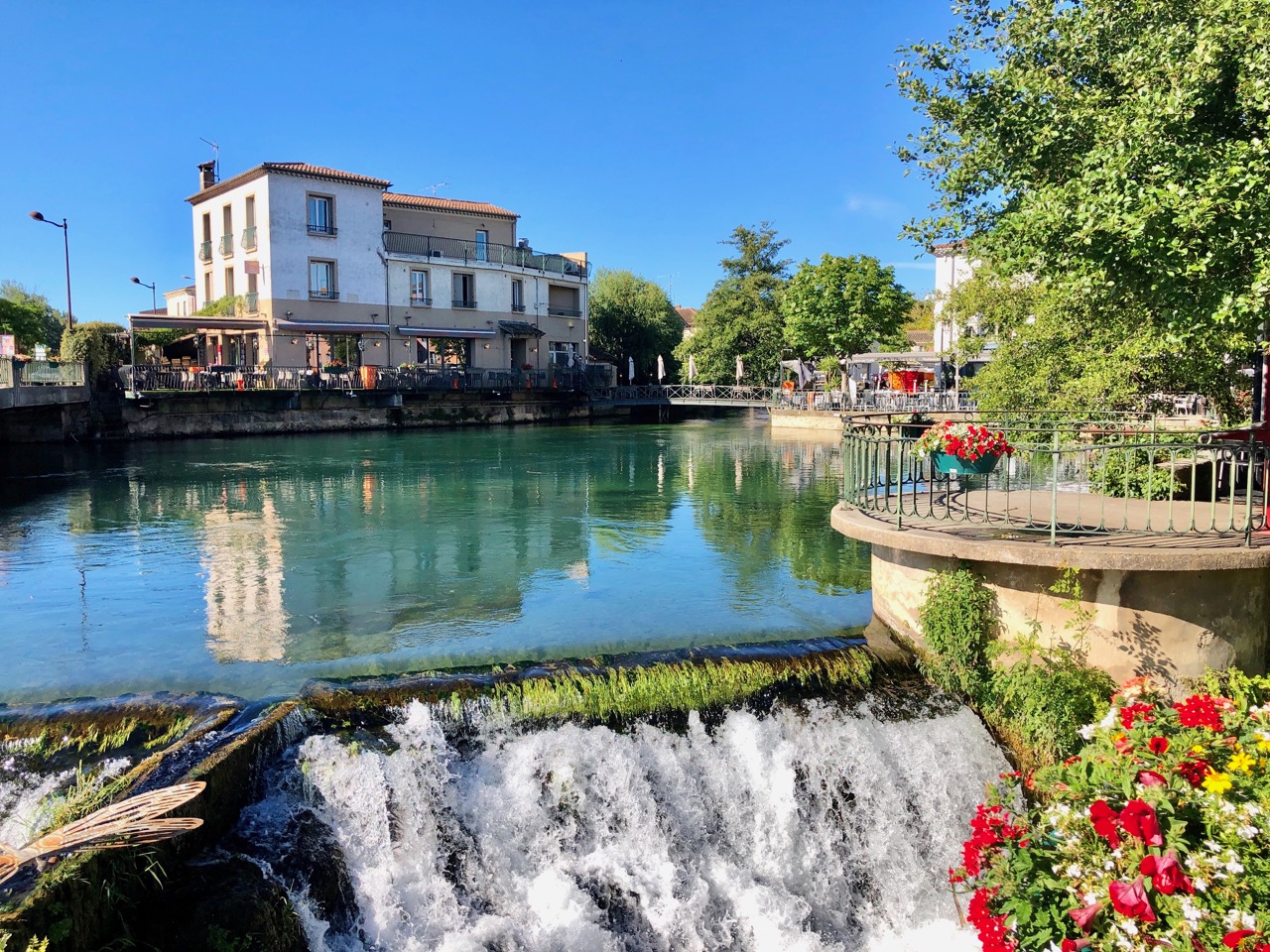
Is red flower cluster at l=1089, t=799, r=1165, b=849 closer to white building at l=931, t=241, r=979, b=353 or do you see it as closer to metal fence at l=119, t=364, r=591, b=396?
white building at l=931, t=241, r=979, b=353

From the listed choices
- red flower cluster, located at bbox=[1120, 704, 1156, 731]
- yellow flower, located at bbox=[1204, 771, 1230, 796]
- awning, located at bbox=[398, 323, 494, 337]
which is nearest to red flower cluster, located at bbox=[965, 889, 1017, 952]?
yellow flower, located at bbox=[1204, 771, 1230, 796]

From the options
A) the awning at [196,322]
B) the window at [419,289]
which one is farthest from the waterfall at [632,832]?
the window at [419,289]

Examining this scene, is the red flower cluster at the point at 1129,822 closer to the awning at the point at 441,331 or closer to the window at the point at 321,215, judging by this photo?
the window at the point at 321,215

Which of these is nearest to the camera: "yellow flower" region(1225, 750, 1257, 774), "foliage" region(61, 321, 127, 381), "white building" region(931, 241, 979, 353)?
"yellow flower" region(1225, 750, 1257, 774)

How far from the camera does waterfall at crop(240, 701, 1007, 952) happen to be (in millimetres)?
5891

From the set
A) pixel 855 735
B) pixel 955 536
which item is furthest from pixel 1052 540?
pixel 855 735

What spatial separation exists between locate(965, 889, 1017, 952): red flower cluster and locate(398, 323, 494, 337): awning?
47.4 meters

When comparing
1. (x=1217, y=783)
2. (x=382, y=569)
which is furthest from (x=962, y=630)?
(x=382, y=569)

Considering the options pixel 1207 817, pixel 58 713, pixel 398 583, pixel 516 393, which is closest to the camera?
pixel 1207 817

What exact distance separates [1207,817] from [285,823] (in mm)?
5090

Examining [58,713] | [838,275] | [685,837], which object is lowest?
[685,837]

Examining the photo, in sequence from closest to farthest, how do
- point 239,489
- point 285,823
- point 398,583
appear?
1. point 285,823
2. point 398,583
3. point 239,489

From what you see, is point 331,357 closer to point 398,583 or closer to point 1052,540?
point 398,583

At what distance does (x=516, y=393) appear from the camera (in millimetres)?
48531
